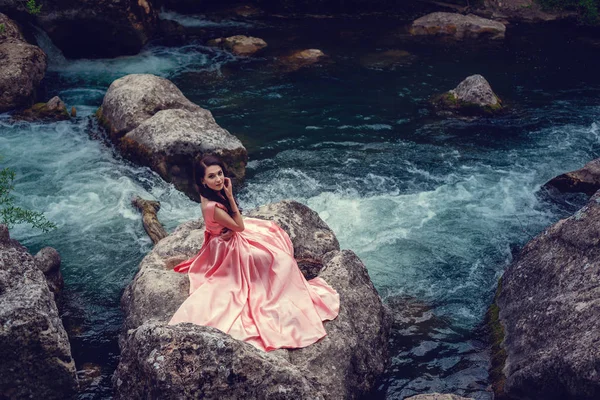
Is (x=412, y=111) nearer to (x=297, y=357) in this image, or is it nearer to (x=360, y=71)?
(x=360, y=71)

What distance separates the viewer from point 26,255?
873cm

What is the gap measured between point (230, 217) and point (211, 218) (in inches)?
10.0

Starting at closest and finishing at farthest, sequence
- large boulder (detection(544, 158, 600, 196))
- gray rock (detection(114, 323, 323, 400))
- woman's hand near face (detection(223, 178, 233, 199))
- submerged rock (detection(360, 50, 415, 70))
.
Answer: gray rock (detection(114, 323, 323, 400))
woman's hand near face (detection(223, 178, 233, 199))
large boulder (detection(544, 158, 600, 196))
submerged rock (detection(360, 50, 415, 70))

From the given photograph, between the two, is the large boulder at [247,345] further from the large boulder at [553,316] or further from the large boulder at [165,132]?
the large boulder at [165,132]

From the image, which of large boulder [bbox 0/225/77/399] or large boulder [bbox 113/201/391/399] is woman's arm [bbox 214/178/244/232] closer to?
large boulder [bbox 113/201/391/399]

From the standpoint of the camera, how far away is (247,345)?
562 cm

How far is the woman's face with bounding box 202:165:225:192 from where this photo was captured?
7773mm

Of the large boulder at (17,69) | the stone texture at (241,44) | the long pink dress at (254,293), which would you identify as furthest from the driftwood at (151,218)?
Answer: the stone texture at (241,44)

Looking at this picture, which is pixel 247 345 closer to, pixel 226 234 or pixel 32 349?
pixel 226 234

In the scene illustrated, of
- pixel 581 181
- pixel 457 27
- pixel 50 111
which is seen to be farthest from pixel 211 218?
pixel 457 27

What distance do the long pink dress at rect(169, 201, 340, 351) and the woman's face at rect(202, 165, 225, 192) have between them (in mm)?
231

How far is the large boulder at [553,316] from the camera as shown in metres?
6.97

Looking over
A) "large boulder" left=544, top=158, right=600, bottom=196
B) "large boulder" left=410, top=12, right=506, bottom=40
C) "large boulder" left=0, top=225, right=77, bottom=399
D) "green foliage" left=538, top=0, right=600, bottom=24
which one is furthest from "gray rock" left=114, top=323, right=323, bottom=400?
"green foliage" left=538, top=0, right=600, bottom=24

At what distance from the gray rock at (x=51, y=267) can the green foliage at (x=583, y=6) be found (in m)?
21.4
